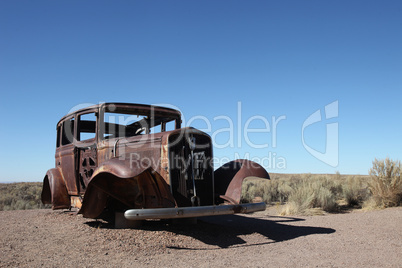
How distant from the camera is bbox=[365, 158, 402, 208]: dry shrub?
10.9 metres

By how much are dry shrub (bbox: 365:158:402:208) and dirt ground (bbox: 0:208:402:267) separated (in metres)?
4.07

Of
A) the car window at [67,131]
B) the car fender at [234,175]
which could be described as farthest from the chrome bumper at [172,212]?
the car window at [67,131]

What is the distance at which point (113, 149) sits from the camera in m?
6.30

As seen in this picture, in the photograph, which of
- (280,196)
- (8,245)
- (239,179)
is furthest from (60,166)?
(280,196)

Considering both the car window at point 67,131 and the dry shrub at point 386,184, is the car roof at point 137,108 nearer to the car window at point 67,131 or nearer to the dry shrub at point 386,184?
the car window at point 67,131

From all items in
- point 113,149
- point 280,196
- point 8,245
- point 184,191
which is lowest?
point 280,196

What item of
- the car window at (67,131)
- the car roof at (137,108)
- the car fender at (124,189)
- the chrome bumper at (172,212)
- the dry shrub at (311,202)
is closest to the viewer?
the chrome bumper at (172,212)

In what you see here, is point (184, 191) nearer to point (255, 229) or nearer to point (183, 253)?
point (183, 253)

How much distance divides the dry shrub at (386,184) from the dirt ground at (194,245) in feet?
13.4

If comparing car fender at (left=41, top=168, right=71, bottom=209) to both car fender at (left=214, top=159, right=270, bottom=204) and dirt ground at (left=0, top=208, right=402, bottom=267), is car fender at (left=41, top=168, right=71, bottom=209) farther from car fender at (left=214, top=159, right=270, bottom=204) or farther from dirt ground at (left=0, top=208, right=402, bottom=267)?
car fender at (left=214, top=159, right=270, bottom=204)

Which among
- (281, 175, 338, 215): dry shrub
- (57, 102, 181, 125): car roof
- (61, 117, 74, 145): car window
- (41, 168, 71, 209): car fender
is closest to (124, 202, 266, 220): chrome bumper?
(57, 102, 181, 125): car roof

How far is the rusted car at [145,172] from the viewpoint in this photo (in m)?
5.37

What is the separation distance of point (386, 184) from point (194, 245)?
8.54 metres

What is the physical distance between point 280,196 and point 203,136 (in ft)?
29.7
